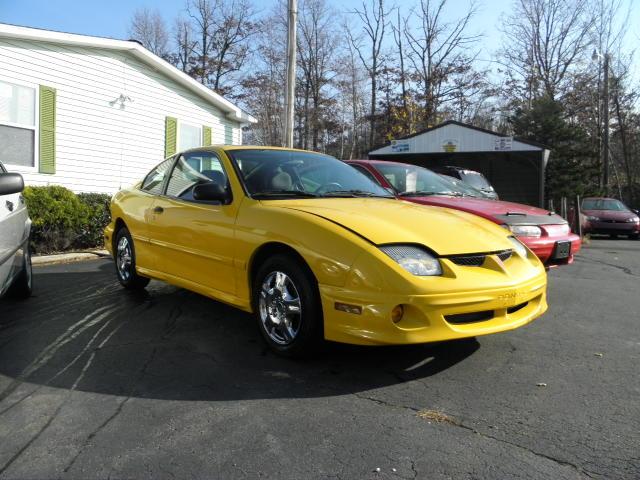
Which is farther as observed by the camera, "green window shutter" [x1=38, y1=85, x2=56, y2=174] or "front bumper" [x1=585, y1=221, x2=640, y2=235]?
"front bumper" [x1=585, y1=221, x2=640, y2=235]

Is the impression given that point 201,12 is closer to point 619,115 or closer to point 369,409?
point 619,115

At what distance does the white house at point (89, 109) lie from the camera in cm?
914

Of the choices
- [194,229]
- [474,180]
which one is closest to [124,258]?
[194,229]

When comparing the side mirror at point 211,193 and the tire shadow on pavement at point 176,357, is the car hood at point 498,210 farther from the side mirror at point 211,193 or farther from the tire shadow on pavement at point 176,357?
the side mirror at point 211,193

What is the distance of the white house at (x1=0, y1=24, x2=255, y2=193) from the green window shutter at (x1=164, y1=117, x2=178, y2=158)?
0.08ft

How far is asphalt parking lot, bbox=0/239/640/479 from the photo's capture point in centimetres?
233

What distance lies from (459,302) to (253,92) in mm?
36193

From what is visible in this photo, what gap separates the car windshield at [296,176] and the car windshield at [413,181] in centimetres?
203

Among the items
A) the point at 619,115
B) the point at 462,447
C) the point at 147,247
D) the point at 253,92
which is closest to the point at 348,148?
the point at 253,92

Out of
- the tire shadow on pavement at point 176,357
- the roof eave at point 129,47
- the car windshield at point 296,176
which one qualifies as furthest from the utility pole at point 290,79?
the tire shadow on pavement at point 176,357

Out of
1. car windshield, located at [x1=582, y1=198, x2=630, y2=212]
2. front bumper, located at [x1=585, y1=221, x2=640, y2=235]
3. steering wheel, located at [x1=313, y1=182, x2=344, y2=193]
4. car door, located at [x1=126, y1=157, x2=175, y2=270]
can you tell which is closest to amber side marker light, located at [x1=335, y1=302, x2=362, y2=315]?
steering wheel, located at [x1=313, y1=182, x2=344, y2=193]

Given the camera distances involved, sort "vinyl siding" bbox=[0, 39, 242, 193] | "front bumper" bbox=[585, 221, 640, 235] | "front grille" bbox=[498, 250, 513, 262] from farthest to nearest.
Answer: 1. "front bumper" bbox=[585, 221, 640, 235]
2. "vinyl siding" bbox=[0, 39, 242, 193]
3. "front grille" bbox=[498, 250, 513, 262]

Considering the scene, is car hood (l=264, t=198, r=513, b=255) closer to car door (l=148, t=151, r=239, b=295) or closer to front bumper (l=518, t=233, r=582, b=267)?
car door (l=148, t=151, r=239, b=295)

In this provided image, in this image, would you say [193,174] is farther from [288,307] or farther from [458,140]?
[458,140]
